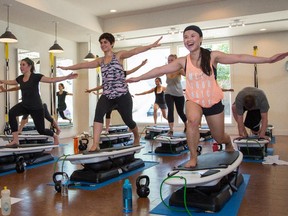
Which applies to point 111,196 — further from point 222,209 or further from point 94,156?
point 222,209

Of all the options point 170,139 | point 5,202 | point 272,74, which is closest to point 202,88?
point 5,202

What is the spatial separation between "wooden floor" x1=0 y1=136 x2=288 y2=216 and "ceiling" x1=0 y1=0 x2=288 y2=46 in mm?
3824

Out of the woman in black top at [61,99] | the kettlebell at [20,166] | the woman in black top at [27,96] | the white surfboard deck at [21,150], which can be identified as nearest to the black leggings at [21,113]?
the woman in black top at [27,96]

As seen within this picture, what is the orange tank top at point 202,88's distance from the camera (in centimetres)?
262

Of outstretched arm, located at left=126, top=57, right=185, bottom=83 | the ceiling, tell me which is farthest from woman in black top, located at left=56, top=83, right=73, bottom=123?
outstretched arm, located at left=126, top=57, right=185, bottom=83

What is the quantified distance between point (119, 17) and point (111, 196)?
6216mm

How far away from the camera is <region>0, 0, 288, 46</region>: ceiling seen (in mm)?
6410

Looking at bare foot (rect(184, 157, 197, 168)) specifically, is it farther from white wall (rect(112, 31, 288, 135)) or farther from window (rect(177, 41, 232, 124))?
window (rect(177, 41, 232, 124))

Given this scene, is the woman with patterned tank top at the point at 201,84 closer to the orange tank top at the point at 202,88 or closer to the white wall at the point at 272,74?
the orange tank top at the point at 202,88

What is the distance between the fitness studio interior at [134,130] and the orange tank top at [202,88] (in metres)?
0.17

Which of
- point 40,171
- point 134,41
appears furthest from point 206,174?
point 134,41

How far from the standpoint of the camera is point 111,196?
8.93ft

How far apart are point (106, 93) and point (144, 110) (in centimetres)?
651

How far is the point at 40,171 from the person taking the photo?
3.88 metres
